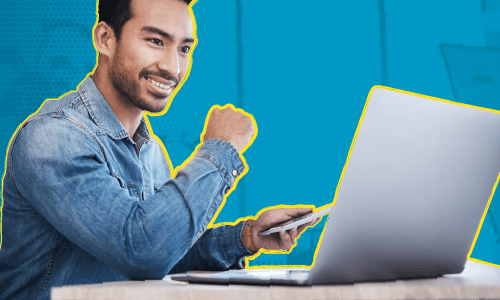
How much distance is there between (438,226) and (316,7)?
2994mm

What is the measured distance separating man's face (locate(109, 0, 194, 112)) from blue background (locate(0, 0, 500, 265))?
1.77 meters

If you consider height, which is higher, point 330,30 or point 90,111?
point 330,30

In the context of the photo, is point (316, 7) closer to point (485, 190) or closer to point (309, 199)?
point (309, 199)

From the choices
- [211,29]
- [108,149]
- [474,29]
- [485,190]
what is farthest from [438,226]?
[474,29]

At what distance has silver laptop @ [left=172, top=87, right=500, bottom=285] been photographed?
0.40 metres

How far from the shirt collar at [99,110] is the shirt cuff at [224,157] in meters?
0.32

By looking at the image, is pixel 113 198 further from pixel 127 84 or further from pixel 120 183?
pixel 127 84

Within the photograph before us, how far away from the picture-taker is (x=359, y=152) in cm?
40

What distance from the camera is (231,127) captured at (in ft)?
2.84

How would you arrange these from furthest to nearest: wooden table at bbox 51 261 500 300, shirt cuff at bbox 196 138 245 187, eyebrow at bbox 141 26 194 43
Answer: eyebrow at bbox 141 26 194 43 < shirt cuff at bbox 196 138 245 187 < wooden table at bbox 51 261 500 300

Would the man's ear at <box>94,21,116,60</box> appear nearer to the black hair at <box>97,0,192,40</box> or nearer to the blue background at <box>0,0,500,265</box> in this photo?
the black hair at <box>97,0,192,40</box>

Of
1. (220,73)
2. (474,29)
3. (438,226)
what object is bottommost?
(220,73)

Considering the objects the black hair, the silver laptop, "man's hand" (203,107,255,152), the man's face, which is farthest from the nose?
the silver laptop

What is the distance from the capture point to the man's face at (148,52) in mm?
1160
